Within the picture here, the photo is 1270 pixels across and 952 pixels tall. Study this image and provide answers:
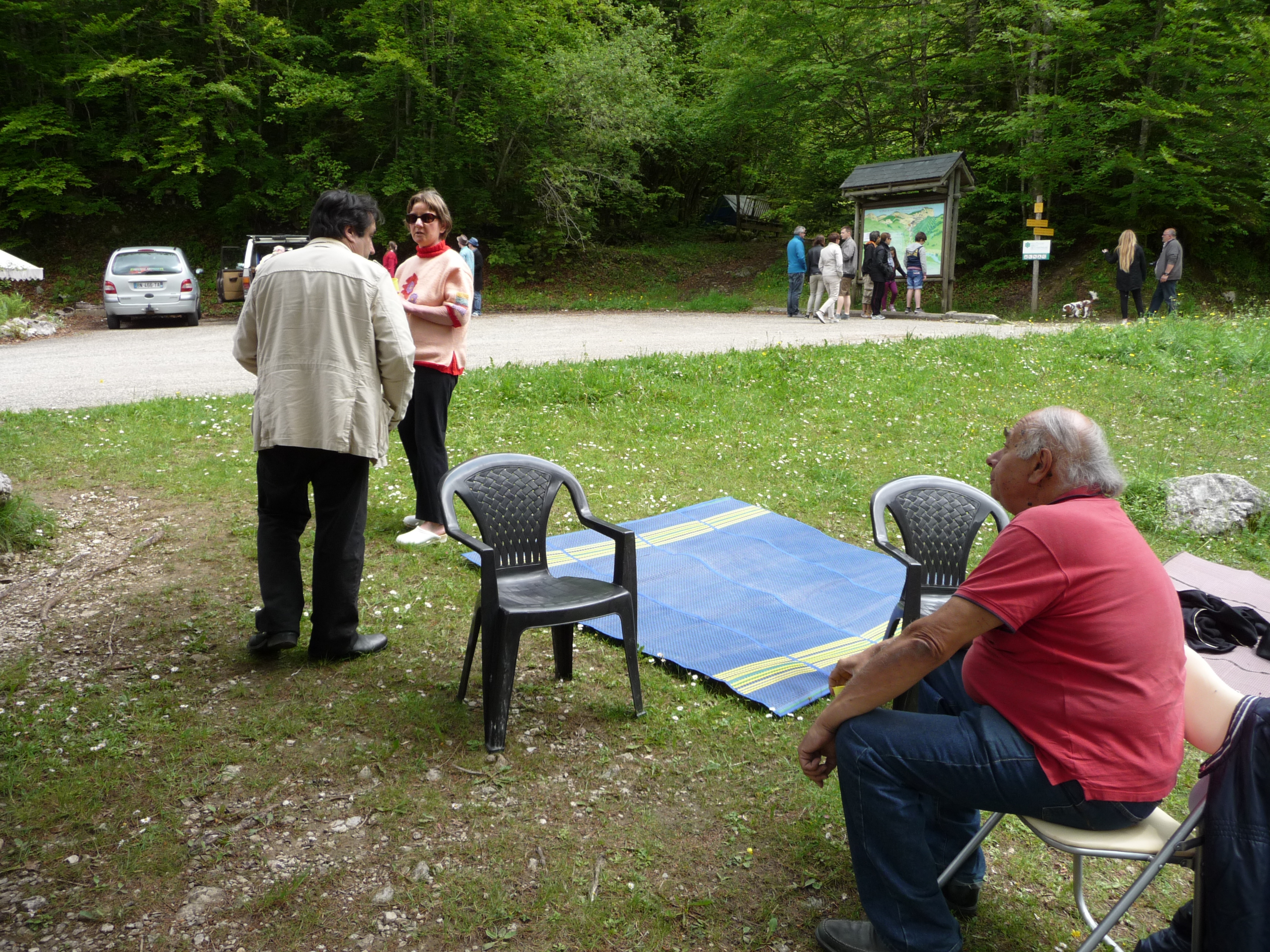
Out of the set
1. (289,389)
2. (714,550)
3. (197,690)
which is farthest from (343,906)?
(714,550)

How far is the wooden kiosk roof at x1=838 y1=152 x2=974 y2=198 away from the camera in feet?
60.8

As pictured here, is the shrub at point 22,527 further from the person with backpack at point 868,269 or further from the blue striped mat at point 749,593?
the person with backpack at point 868,269

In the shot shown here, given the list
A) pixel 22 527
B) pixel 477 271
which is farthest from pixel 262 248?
pixel 22 527

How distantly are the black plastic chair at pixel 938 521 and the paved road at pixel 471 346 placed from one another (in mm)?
7842

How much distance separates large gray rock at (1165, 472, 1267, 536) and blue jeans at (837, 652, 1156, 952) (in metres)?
5.27

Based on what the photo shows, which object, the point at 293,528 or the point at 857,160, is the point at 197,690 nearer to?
the point at 293,528

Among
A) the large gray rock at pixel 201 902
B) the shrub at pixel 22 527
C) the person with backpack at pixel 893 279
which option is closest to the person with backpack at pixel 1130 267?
the person with backpack at pixel 893 279

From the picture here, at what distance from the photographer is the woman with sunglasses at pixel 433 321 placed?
5.07 m

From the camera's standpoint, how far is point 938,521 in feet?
13.8

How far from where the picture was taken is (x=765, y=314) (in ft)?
67.9

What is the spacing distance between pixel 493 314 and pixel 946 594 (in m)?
18.4

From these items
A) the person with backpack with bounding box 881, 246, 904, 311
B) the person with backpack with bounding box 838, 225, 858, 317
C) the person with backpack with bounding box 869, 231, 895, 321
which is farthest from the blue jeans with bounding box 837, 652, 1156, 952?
the person with backpack with bounding box 881, 246, 904, 311

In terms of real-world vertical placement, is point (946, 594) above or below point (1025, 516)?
below

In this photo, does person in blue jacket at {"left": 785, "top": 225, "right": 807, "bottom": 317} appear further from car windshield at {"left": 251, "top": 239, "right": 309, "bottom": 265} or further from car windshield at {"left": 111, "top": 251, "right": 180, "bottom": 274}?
car windshield at {"left": 111, "top": 251, "right": 180, "bottom": 274}
